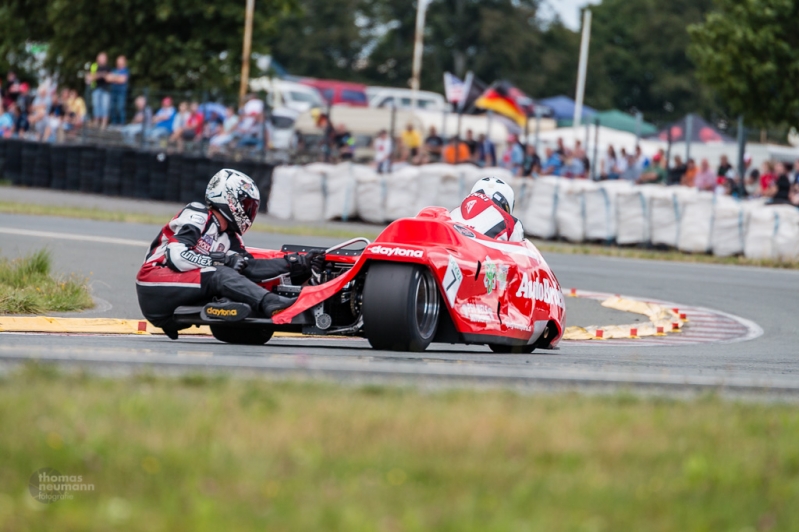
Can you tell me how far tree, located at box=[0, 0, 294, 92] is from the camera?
32.6 metres

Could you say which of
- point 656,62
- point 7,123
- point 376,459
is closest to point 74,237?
point 376,459

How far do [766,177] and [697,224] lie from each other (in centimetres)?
340

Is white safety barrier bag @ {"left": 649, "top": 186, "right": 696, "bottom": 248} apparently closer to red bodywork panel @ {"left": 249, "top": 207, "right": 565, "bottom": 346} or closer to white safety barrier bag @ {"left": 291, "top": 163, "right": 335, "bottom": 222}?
white safety barrier bag @ {"left": 291, "top": 163, "right": 335, "bottom": 222}

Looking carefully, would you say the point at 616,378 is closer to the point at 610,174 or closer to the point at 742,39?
the point at 610,174

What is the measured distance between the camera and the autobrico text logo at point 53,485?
359 centimetres

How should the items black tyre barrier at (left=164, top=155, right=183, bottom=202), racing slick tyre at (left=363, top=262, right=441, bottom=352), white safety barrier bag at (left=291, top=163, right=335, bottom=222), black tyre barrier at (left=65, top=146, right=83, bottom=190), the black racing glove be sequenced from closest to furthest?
racing slick tyre at (left=363, top=262, right=441, bottom=352)
the black racing glove
white safety barrier bag at (left=291, top=163, right=335, bottom=222)
black tyre barrier at (left=164, top=155, right=183, bottom=202)
black tyre barrier at (left=65, top=146, right=83, bottom=190)

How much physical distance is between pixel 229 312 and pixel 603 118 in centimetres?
3824

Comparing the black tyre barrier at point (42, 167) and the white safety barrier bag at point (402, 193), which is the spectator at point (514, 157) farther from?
the black tyre barrier at point (42, 167)

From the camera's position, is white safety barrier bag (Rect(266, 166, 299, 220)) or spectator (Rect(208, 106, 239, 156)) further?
spectator (Rect(208, 106, 239, 156))

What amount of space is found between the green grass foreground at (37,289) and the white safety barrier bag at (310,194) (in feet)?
37.3

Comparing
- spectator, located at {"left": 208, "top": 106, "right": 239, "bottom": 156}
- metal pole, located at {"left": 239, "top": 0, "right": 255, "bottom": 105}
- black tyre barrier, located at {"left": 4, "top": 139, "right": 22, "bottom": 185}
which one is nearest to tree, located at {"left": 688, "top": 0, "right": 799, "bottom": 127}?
spectator, located at {"left": 208, "top": 106, "right": 239, "bottom": 156}

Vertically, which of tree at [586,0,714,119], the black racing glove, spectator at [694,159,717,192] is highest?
tree at [586,0,714,119]

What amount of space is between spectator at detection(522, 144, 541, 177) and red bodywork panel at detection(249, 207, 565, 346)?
49.5 ft

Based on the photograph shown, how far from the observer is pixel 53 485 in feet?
12.0
